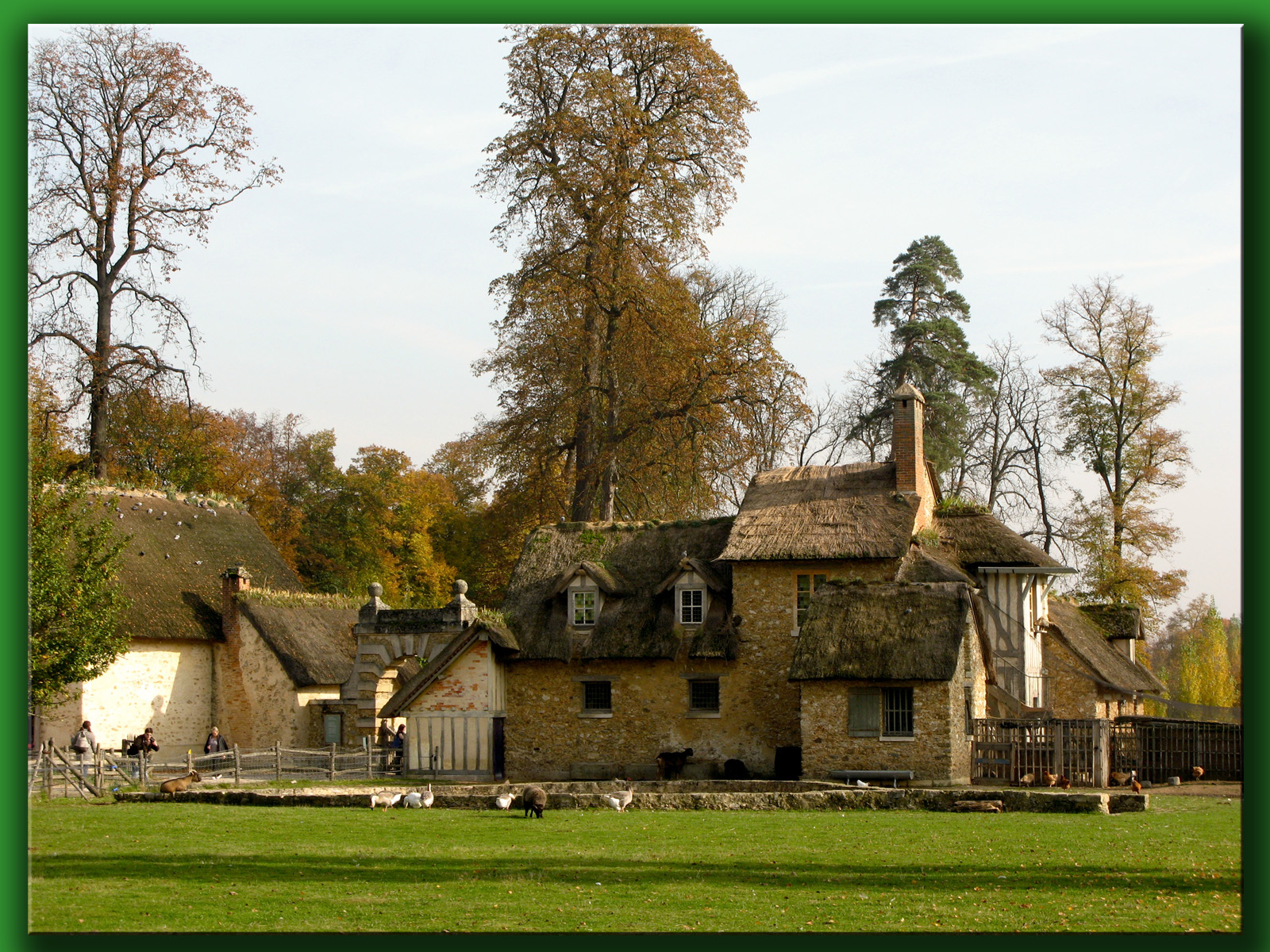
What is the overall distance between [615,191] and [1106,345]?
17.8m

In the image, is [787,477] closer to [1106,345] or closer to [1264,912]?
[1106,345]

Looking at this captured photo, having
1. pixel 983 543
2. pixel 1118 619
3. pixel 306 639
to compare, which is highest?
pixel 983 543

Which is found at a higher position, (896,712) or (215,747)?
(896,712)

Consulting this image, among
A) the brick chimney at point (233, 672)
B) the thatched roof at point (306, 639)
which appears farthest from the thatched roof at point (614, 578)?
the brick chimney at point (233, 672)

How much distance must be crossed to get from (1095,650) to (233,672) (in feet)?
81.2

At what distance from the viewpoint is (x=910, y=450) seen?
31891 mm

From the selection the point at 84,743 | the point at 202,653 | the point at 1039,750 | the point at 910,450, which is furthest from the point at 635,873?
the point at 202,653

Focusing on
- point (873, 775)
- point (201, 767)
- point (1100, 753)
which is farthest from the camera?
point (201, 767)

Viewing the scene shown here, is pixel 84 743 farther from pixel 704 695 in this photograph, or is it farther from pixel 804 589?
pixel 804 589

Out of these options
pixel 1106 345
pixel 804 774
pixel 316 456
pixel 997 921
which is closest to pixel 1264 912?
pixel 997 921

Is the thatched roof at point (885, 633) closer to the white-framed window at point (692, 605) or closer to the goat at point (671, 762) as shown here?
the white-framed window at point (692, 605)

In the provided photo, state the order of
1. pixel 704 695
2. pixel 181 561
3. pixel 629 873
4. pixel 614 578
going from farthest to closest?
pixel 181 561 < pixel 614 578 < pixel 704 695 < pixel 629 873

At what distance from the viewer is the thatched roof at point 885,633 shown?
87.1 feet

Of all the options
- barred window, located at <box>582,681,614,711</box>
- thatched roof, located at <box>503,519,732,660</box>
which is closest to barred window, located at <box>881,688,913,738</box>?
thatched roof, located at <box>503,519,732,660</box>
